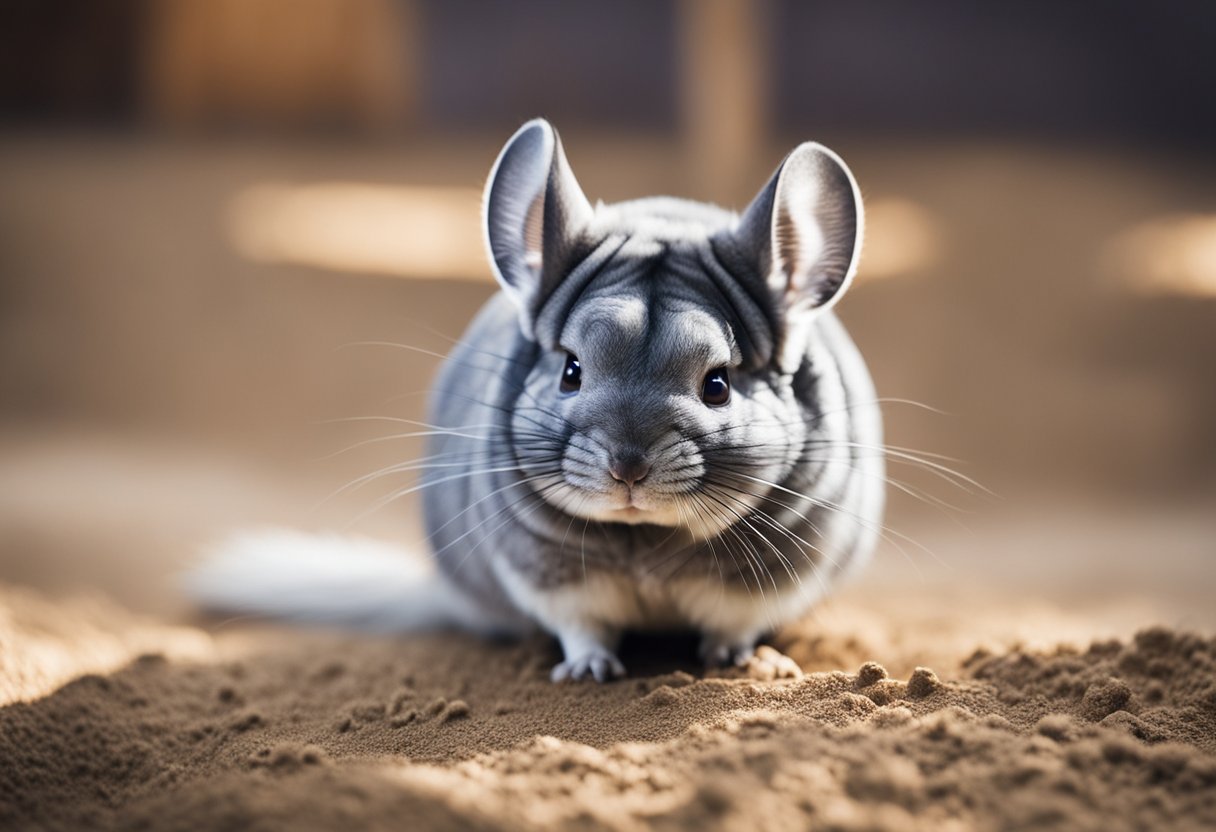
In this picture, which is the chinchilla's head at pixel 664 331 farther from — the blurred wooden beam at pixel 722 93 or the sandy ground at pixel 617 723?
the blurred wooden beam at pixel 722 93

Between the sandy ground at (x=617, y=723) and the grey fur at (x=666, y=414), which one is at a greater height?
the grey fur at (x=666, y=414)

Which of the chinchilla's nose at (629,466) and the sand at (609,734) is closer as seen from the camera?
the sand at (609,734)

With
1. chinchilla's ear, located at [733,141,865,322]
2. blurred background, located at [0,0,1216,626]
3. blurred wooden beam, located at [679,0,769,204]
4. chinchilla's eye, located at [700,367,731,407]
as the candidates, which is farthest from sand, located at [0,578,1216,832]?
blurred wooden beam, located at [679,0,769,204]

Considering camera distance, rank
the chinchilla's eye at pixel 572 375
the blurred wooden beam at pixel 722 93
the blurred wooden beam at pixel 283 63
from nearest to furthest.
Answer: the chinchilla's eye at pixel 572 375, the blurred wooden beam at pixel 722 93, the blurred wooden beam at pixel 283 63

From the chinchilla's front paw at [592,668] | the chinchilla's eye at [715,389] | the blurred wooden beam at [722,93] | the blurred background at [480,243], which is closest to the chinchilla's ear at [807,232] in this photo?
the chinchilla's eye at [715,389]

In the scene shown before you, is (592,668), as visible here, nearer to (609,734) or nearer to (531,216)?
(609,734)

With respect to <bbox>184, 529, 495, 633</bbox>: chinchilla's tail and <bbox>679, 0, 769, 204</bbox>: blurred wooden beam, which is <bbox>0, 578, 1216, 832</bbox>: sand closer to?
<bbox>184, 529, 495, 633</bbox>: chinchilla's tail

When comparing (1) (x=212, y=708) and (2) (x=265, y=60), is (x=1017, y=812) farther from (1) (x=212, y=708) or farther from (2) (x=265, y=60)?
(2) (x=265, y=60)
